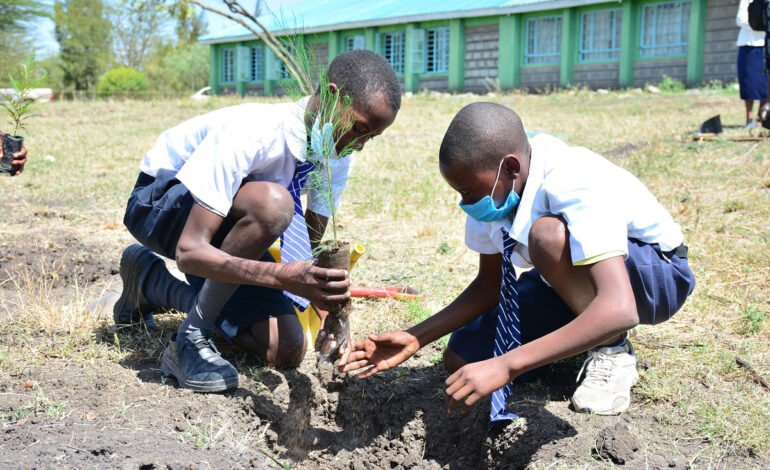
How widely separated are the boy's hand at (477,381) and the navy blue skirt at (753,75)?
7157mm

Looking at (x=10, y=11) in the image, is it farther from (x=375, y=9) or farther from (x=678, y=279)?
(x=375, y=9)

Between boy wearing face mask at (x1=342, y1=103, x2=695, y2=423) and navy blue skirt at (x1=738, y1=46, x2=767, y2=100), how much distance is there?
249 inches

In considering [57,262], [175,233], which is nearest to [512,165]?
[175,233]

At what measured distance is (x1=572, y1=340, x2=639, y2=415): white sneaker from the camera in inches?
101

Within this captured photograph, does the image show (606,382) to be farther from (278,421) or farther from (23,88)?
(23,88)

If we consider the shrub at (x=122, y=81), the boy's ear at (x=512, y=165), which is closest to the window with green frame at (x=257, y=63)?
the shrub at (x=122, y=81)

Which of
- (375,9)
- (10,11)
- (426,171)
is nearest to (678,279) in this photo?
(426,171)

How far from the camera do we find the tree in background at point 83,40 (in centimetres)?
3759

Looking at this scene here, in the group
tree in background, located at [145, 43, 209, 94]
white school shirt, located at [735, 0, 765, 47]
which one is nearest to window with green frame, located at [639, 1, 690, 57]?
white school shirt, located at [735, 0, 765, 47]

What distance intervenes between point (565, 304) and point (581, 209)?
64cm

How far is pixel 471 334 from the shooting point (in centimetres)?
294

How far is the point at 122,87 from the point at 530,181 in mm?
31919

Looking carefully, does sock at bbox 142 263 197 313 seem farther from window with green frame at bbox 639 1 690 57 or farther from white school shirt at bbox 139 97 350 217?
window with green frame at bbox 639 1 690 57

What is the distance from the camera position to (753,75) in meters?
8.18
